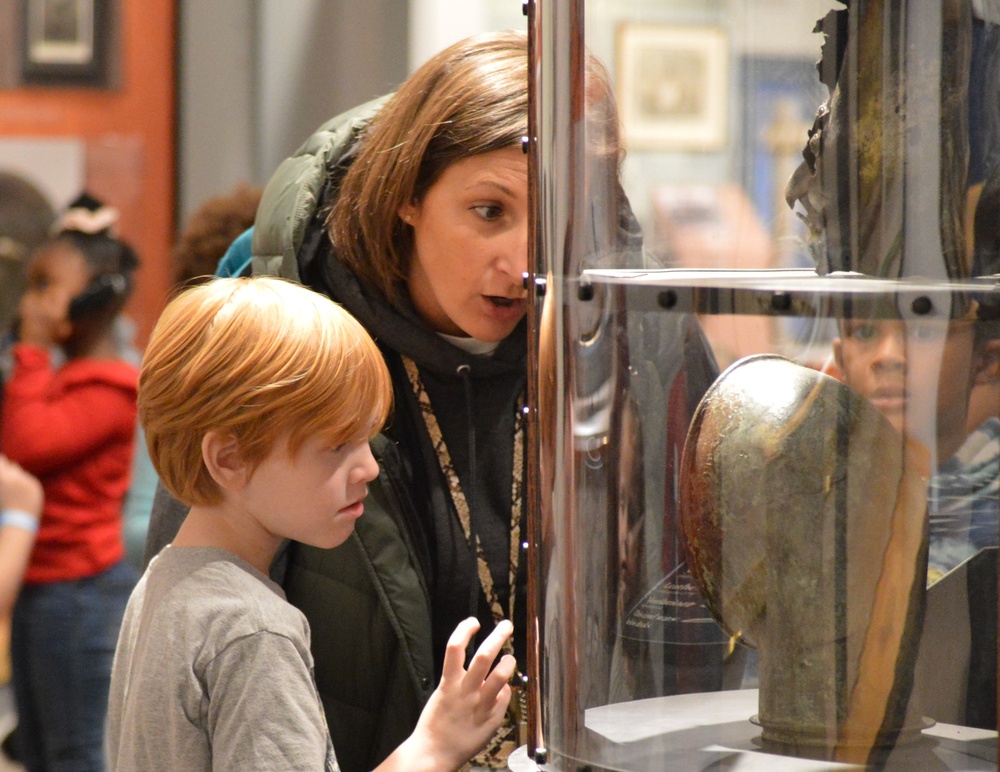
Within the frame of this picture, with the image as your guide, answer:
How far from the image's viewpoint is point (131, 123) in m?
3.93

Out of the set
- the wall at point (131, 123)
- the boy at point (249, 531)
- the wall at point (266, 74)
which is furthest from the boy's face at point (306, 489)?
the wall at point (131, 123)

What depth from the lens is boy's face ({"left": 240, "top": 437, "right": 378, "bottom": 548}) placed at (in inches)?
38.0

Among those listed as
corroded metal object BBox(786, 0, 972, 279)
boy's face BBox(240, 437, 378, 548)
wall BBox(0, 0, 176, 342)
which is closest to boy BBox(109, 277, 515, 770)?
boy's face BBox(240, 437, 378, 548)

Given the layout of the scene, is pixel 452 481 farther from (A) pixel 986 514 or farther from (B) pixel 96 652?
(B) pixel 96 652

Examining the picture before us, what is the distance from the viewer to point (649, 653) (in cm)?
92

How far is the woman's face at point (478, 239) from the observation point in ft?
4.00

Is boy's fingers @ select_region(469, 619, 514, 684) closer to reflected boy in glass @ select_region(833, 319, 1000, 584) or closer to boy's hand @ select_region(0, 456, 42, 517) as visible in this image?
reflected boy in glass @ select_region(833, 319, 1000, 584)

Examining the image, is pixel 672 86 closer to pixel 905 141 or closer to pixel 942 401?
pixel 905 141

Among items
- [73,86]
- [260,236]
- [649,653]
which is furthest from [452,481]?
[73,86]

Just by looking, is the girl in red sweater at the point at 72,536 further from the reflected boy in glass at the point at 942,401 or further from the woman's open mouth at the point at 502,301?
the reflected boy in glass at the point at 942,401

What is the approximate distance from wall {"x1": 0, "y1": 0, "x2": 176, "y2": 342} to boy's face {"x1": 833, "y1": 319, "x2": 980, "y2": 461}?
3282 mm

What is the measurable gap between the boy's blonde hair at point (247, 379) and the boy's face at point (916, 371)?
340mm

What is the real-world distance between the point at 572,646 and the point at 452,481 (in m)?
0.37

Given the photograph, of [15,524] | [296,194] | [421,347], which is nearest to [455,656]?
[421,347]
